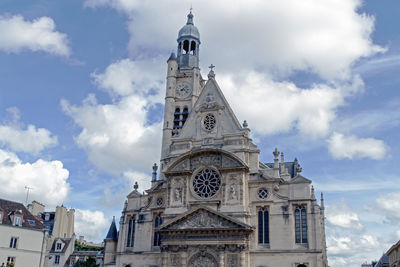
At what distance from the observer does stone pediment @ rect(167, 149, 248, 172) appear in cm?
3055

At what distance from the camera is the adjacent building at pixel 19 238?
100ft

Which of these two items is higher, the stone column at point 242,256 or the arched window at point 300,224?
the arched window at point 300,224

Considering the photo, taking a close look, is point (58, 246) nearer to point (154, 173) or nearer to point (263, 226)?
point (154, 173)

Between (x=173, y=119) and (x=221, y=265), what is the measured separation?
748 inches

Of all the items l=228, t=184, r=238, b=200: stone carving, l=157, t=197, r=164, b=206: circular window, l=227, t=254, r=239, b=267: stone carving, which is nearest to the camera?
l=227, t=254, r=239, b=267: stone carving

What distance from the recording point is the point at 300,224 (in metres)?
28.7

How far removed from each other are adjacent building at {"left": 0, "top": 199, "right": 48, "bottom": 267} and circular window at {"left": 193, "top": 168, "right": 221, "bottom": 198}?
14.0 meters

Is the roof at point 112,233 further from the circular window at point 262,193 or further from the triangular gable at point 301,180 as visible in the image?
the triangular gable at point 301,180

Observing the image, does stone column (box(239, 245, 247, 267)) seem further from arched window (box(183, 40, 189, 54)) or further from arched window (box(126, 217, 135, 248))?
arched window (box(183, 40, 189, 54))

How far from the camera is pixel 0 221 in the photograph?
101 ft

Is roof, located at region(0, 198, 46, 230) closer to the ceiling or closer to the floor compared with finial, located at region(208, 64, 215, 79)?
closer to the floor

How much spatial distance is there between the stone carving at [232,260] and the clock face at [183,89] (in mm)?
20460

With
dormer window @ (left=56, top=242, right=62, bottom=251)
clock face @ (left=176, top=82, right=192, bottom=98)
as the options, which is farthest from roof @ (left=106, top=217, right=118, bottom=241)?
clock face @ (left=176, top=82, right=192, bottom=98)

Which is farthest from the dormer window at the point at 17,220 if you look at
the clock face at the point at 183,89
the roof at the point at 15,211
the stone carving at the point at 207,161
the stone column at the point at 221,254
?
the clock face at the point at 183,89
